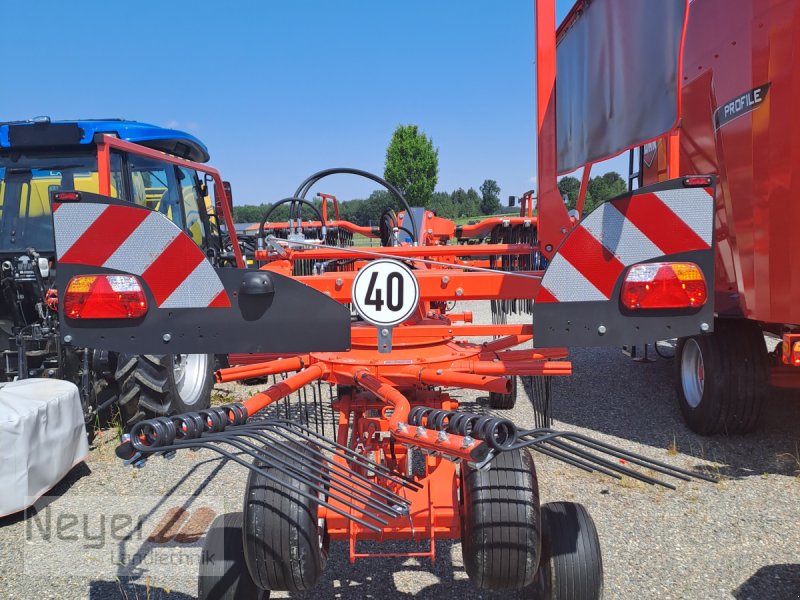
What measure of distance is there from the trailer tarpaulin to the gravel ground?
1849 millimetres

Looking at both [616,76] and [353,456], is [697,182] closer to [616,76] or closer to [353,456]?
[616,76]

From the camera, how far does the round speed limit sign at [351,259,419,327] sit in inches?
84.7

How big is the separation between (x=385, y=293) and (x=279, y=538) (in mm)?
869

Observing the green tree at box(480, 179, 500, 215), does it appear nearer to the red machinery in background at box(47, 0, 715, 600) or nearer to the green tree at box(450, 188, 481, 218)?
the green tree at box(450, 188, 481, 218)

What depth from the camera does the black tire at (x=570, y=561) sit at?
2.06 metres

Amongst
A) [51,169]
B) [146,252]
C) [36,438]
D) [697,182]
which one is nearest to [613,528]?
[697,182]

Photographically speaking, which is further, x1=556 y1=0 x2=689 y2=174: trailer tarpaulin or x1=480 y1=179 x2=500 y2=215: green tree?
x1=480 y1=179 x2=500 y2=215: green tree

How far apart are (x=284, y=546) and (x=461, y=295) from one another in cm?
117

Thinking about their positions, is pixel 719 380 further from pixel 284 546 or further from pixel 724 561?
pixel 284 546

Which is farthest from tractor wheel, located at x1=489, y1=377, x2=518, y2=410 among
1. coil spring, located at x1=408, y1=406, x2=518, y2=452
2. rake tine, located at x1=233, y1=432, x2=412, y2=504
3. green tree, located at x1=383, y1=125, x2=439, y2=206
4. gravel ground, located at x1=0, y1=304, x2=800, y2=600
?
green tree, located at x1=383, y1=125, x2=439, y2=206

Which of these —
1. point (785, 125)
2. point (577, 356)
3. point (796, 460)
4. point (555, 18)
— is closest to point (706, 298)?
point (555, 18)

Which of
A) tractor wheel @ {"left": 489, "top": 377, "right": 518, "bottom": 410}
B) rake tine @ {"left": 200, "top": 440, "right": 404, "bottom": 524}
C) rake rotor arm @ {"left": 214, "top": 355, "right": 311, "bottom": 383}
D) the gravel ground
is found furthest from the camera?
tractor wheel @ {"left": 489, "top": 377, "right": 518, "bottom": 410}

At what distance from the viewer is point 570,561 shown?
2068 mm

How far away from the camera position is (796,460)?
393 centimetres
